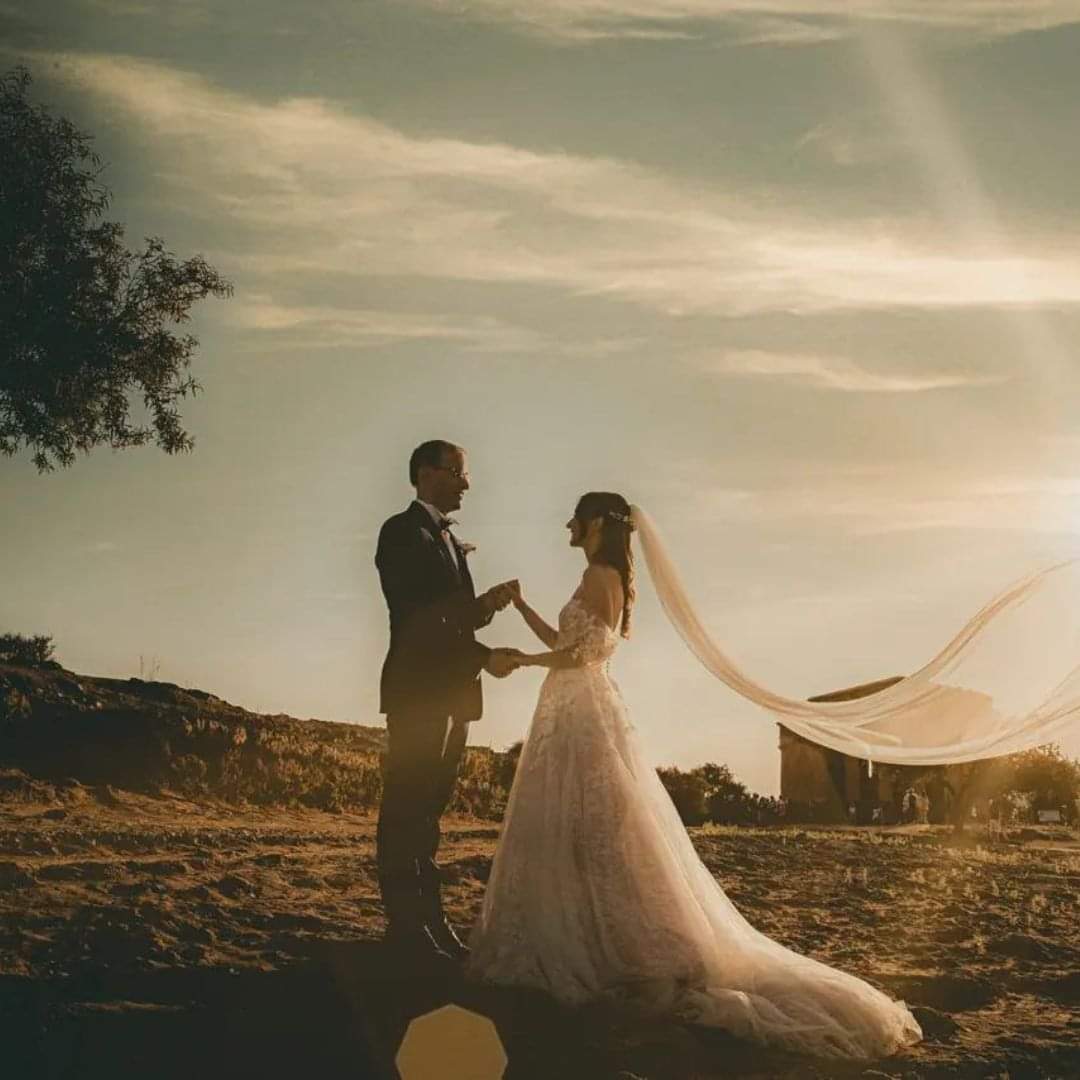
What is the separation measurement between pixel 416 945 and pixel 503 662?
6.80ft

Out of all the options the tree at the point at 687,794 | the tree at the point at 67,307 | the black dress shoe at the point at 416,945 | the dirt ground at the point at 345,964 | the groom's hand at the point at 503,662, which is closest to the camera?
the dirt ground at the point at 345,964

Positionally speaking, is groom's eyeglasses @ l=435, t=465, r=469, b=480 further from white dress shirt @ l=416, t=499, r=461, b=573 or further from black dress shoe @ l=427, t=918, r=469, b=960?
black dress shoe @ l=427, t=918, r=469, b=960

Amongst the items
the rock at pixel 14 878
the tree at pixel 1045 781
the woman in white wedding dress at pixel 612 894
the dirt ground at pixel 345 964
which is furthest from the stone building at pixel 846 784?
the woman in white wedding dress at pixel 612 894

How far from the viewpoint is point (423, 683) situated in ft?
31.4

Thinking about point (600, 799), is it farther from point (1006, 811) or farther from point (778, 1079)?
point (1006, 811)

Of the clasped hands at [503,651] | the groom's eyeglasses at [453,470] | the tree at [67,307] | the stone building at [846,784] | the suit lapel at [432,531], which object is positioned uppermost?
the tree at [67,307]

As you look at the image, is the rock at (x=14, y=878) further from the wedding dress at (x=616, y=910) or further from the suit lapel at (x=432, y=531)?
the suit lapel at (x=432, y=531)

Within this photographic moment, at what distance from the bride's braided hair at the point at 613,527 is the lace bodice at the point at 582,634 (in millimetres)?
288

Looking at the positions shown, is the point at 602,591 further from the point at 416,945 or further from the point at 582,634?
the point at 416,945

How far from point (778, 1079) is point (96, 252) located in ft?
62.3

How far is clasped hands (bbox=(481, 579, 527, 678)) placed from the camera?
9.66m

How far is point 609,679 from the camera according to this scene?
9.66m

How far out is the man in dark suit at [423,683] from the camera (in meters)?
9.44

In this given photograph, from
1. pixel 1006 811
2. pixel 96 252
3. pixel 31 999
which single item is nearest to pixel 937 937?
pixel 31 999
